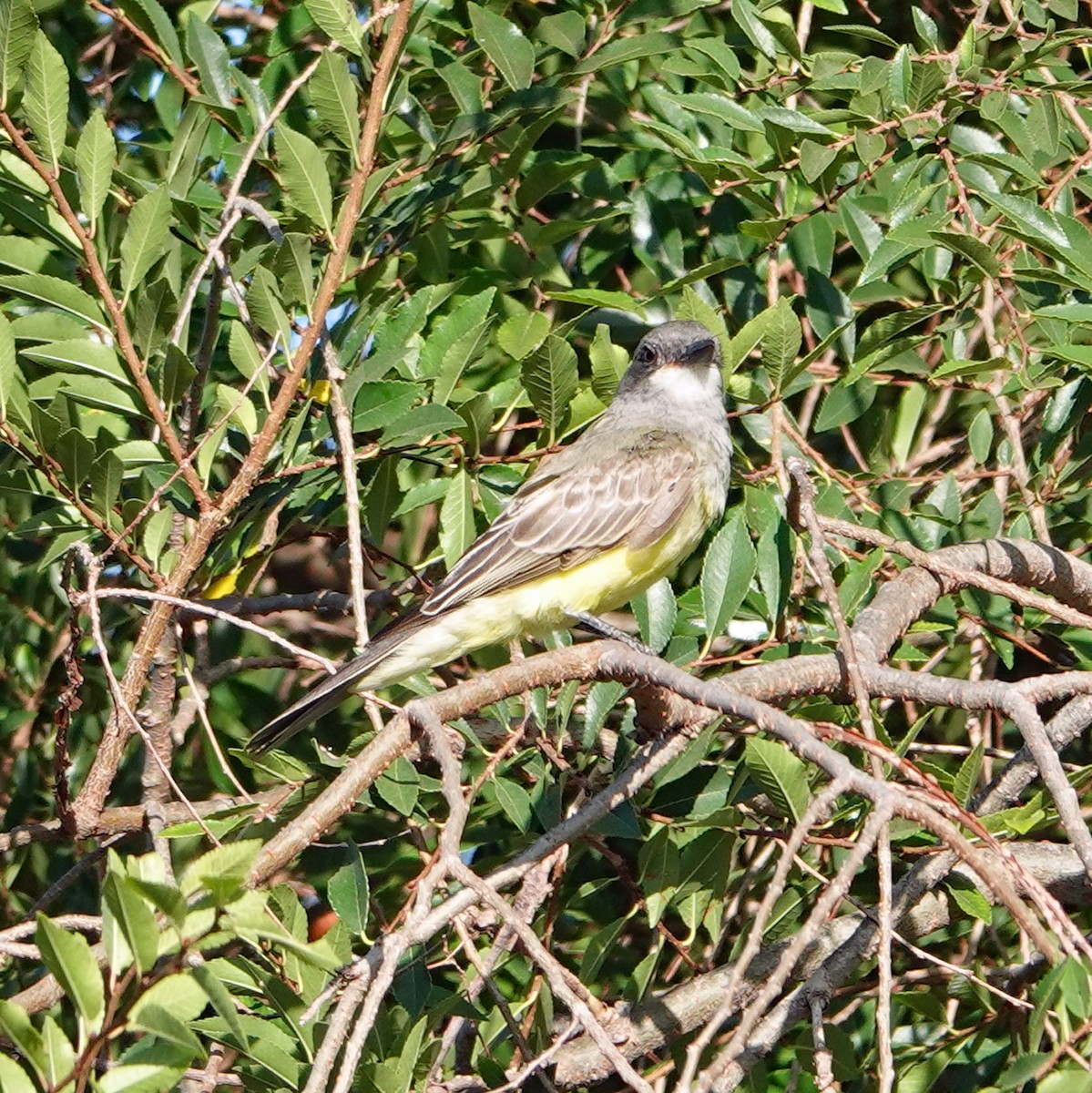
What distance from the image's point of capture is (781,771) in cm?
260

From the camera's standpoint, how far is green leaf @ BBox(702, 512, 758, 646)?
11.4ft

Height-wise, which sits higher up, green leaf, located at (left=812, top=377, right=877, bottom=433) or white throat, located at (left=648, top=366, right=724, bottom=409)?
green leaf, located at (left=812, top=377, right=877, bottom=433)

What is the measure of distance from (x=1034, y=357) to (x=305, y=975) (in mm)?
2446

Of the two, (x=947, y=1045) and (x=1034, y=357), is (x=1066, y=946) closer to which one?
(x=947, y=1045)

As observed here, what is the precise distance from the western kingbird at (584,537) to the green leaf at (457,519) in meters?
0.14

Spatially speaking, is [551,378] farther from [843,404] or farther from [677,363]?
[677,363]

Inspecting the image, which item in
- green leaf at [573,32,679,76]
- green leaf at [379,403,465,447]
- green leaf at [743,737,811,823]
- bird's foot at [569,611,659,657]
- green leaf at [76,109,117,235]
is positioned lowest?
bird's foot at [569,611,659,657]

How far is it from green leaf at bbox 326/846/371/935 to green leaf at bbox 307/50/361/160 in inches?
59.9

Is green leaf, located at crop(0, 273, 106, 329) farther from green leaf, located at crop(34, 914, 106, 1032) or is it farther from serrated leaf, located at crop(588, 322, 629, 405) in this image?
green leaf, located at crop(34, 914, 106, 1032)

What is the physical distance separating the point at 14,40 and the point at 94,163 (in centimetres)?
28

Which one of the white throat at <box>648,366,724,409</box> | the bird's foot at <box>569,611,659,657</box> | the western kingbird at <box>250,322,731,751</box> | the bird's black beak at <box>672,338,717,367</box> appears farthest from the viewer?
the white throat at <box>648,366,724,409</box>

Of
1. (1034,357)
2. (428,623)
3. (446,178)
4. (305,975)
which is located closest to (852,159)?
(1034,357)

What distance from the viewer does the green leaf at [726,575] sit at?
137 inches

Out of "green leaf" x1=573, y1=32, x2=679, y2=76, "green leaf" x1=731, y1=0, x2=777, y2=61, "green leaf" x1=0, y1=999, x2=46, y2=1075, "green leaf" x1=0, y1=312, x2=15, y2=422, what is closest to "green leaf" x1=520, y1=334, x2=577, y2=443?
"green leaf" x1=573, y1=32, x2=679, y2=76
